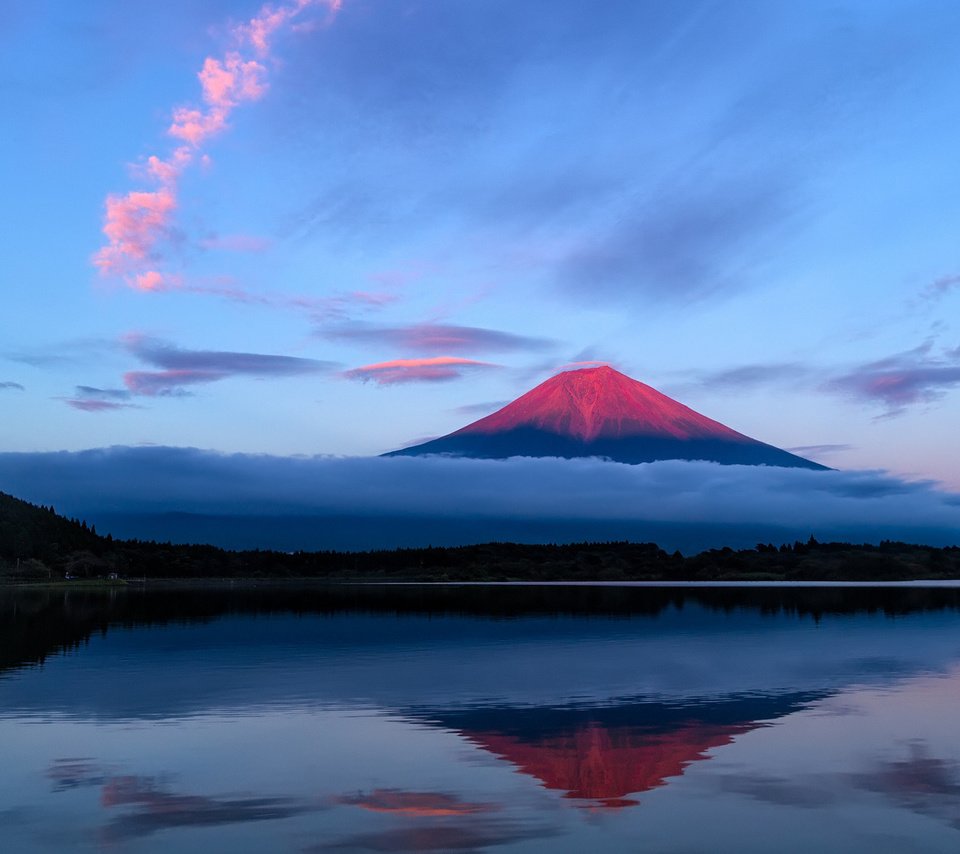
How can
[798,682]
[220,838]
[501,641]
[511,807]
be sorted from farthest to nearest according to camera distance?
[501,641] → [798,682] → [511,807] → [220,838]

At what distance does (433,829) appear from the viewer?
1827cm

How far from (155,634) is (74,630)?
27.2 ft

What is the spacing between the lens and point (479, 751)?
2636 centimetres

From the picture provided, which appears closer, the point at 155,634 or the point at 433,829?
the point at 433,829

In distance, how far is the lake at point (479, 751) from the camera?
18312 mm

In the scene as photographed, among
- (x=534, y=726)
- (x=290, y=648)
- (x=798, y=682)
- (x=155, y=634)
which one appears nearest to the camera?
(x=534, y=726)

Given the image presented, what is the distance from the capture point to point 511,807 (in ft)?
65.7

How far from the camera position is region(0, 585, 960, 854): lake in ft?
60.1

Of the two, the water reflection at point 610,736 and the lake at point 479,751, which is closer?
the lake at point 479,751

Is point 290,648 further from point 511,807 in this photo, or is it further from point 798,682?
point 511,807

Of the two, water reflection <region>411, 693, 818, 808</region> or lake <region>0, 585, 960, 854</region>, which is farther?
water reflection <region>411, 693, 818, 808</region>

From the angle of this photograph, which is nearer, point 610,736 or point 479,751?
point 479,751

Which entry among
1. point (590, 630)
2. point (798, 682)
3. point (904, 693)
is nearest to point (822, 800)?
point (904, 693)

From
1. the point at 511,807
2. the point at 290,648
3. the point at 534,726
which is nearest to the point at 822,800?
the point at 511,807
